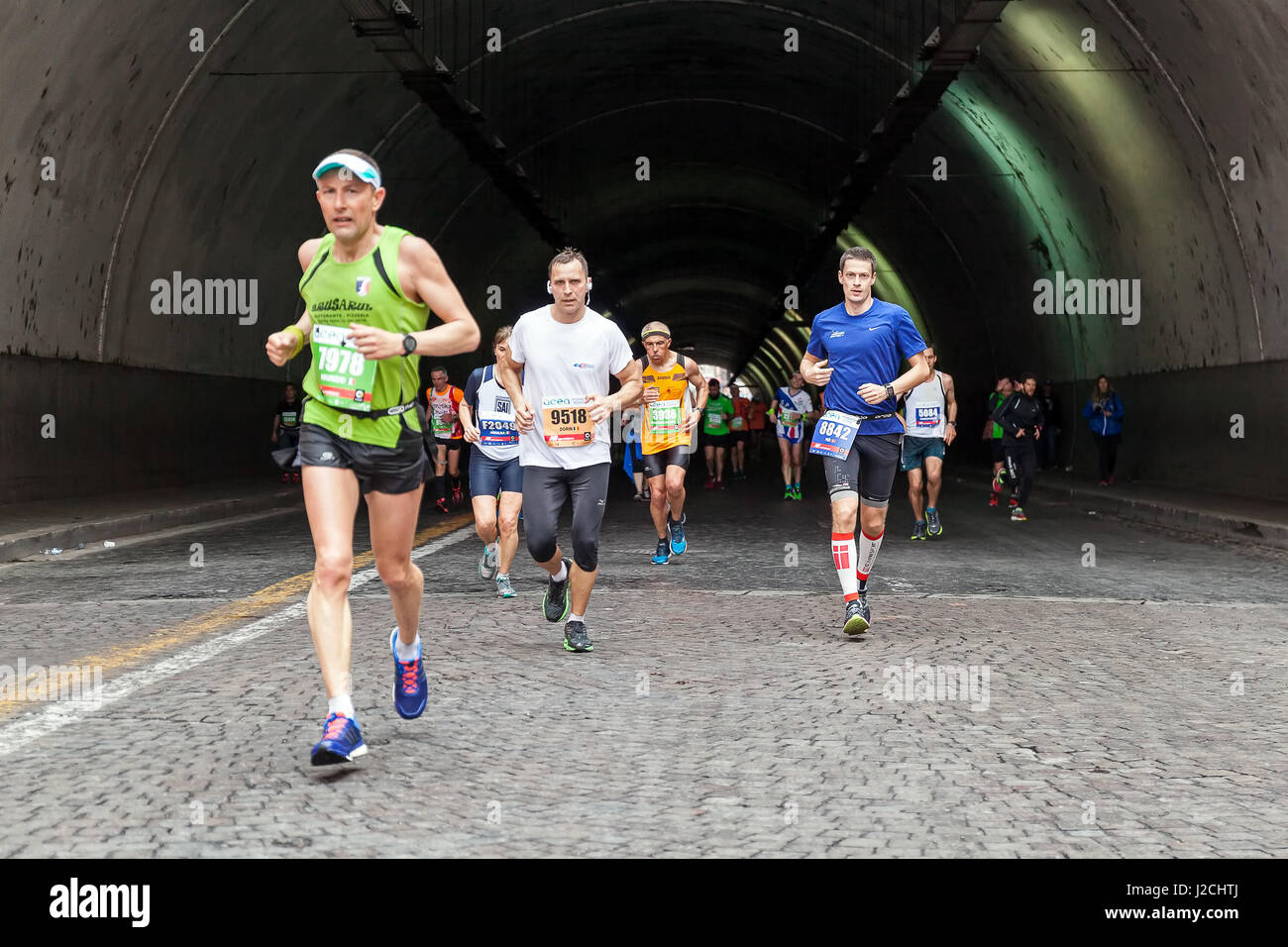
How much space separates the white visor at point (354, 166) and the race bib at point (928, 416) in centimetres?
1066

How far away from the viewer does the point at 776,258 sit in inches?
1774

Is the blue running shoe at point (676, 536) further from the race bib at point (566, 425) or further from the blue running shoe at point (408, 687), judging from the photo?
the blue running shoe at point (408, 687)

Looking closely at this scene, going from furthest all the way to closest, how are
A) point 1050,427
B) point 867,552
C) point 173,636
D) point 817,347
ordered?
point 1050,427 → point 867,552 → point 817,347 → point 173,636

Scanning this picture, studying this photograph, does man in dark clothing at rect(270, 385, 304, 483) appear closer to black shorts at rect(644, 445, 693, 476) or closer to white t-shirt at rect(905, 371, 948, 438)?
white t-shirt at rect(905, 371, 948, 438)

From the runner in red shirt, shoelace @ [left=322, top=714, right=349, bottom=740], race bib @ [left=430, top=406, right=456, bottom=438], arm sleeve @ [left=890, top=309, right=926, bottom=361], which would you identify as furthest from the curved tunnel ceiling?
shoelace @ [left=322, top=714, right=349, bottom=740]

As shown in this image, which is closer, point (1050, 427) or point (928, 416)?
point (928, 416)

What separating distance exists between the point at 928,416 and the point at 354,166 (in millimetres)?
10767

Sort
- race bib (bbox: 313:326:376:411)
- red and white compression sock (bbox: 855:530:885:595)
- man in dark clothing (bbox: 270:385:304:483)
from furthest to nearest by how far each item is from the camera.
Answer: man in dark clothing (bbox: 270:385:304:483) → red and white compression sock (bbox: 855:530:885:595) → race bib (bbox: 313:326:376:411)

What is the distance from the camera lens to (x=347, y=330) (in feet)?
17.3

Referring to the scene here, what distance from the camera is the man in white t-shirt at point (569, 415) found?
7.89m

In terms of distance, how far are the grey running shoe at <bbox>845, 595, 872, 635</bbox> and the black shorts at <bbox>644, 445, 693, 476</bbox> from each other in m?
4.15

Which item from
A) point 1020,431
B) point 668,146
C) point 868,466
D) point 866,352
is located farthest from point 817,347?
point 668,146

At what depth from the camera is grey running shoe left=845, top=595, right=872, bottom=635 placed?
8281mm

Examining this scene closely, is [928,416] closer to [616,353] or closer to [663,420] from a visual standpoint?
[663,420]
